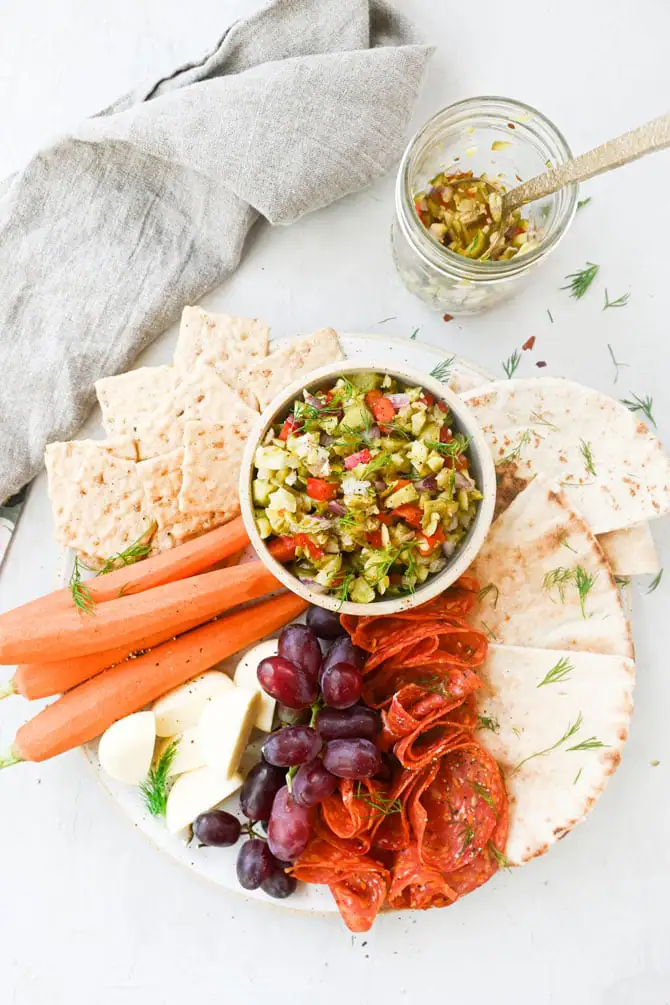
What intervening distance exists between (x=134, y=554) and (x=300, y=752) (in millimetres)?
681

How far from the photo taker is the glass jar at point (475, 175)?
72.6 inches

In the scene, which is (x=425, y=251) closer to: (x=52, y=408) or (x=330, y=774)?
(x=52, y=408)

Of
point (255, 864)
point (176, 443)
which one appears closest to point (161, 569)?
point (176, 443)

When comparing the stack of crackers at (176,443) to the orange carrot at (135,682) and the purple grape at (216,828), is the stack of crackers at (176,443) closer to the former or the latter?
the orange carrot at (135,682)

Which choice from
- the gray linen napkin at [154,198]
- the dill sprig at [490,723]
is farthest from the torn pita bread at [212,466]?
the dill sprig at [490,723]

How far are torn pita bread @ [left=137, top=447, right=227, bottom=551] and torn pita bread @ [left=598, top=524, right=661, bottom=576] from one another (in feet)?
3.38

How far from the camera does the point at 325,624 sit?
78.2 inches

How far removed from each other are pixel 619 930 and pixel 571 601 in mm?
1047

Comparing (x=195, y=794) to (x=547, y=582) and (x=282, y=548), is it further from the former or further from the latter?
(x=547, y=582)

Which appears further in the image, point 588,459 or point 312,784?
point 588,459

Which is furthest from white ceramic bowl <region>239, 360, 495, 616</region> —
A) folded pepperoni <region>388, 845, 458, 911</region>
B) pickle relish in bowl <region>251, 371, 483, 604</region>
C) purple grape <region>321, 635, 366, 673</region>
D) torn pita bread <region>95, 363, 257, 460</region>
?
folded pepperoni <region>388, 845, 458, 911</region>

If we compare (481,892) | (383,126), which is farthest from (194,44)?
(481,892)

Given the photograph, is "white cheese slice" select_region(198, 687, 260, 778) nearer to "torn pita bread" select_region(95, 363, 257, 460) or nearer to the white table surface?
the white table surface

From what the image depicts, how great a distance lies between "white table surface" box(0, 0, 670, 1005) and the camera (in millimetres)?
2230
